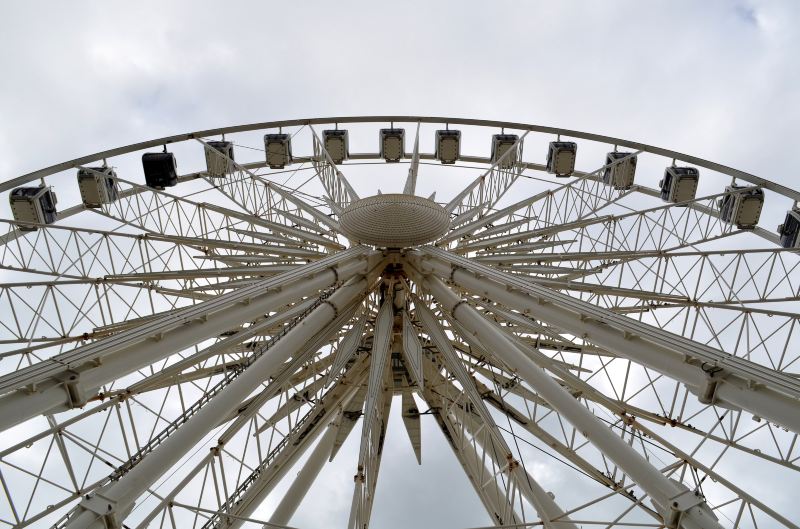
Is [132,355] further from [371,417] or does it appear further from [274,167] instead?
[274,167]

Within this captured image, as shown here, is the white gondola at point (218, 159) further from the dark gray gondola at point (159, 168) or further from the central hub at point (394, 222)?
the central hub at point (394, 222)

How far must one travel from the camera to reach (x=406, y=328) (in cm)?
1594

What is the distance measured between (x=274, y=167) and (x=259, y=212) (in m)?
5.88

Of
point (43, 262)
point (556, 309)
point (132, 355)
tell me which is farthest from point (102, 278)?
point (556, 309)

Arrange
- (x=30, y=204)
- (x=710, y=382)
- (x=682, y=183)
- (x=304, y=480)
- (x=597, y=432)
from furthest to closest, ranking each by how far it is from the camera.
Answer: (x=682, y=183)
(x=30, y=204)
(x=304, y=480)
(x=597, y=432)
(x=710, y=382)

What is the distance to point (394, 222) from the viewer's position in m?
15.6

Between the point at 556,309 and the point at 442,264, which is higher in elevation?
the point at 442,264

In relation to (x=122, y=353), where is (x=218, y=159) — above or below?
above

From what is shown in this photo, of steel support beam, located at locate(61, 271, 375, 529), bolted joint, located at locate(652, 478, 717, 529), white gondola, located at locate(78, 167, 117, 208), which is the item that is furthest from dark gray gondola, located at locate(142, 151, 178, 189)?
bolted joint, located at locate(652, 478, 717, 529)

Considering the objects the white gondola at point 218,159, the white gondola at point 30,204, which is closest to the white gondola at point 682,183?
the white gondola at point 218,159

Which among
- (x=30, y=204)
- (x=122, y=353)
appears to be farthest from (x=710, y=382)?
(x=30, y=204)

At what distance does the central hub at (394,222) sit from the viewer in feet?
51.1

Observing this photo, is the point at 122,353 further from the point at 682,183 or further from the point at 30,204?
the point at 682,183

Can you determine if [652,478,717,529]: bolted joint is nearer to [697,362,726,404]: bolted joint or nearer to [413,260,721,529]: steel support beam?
[413,260,721,529]: steel support beam
